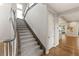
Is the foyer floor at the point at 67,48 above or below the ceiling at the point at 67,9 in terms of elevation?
below

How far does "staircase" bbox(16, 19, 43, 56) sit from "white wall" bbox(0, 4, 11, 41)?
0.16 meters

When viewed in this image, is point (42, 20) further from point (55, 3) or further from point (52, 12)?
point (55, 3)

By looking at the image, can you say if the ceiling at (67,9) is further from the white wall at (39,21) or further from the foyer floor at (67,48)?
the foyer floor at (67,48)

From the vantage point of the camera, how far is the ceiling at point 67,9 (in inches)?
64.1

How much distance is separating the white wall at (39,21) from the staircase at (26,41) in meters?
0.11

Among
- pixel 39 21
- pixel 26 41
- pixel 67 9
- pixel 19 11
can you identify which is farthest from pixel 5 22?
pixel 67 9

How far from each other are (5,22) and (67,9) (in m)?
1.04

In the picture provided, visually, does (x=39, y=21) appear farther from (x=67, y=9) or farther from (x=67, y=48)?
(x=67, y=48)

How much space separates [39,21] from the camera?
1.72 metres

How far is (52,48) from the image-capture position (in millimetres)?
1709

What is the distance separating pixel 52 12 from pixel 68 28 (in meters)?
0.38

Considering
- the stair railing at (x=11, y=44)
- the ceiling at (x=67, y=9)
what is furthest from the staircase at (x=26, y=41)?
the ceiling at (x=67, y=9)

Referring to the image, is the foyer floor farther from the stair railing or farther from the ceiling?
the stair railing

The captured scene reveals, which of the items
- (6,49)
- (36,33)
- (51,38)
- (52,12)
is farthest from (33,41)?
(52,12)
